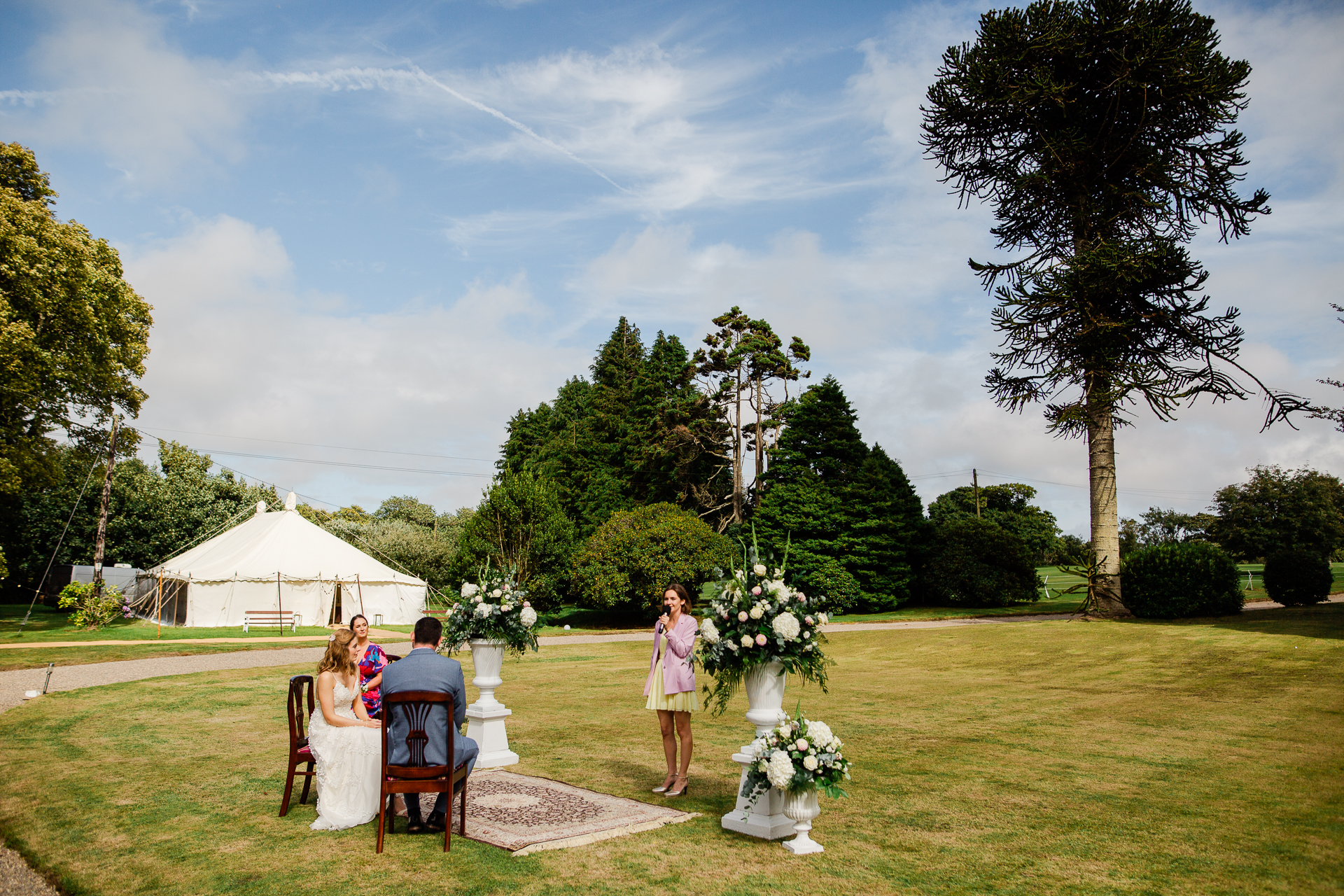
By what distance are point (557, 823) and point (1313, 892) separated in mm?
4803

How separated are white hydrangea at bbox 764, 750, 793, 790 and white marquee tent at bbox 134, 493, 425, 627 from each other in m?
30.4

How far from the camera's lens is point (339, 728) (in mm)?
6266

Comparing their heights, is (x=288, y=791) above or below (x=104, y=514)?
below

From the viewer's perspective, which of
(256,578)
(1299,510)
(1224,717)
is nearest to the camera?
(1224,717)

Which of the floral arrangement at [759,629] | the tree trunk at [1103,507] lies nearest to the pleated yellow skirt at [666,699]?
the floral arrangement at [759,629]

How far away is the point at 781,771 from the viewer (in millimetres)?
5176

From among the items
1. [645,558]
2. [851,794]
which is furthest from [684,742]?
[645,558]

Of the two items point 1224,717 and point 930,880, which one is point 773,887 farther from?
point 1224,717

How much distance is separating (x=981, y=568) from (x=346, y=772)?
35910mm

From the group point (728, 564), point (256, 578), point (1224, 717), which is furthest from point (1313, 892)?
point (256, 578)

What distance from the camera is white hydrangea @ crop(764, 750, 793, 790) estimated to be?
5176 millimetres

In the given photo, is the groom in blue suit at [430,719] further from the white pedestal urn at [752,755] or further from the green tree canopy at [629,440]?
the green tree canopy at [629,440]

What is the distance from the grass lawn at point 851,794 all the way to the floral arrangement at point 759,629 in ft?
4.01

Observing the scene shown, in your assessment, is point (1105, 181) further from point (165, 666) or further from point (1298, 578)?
point (165, 666)
